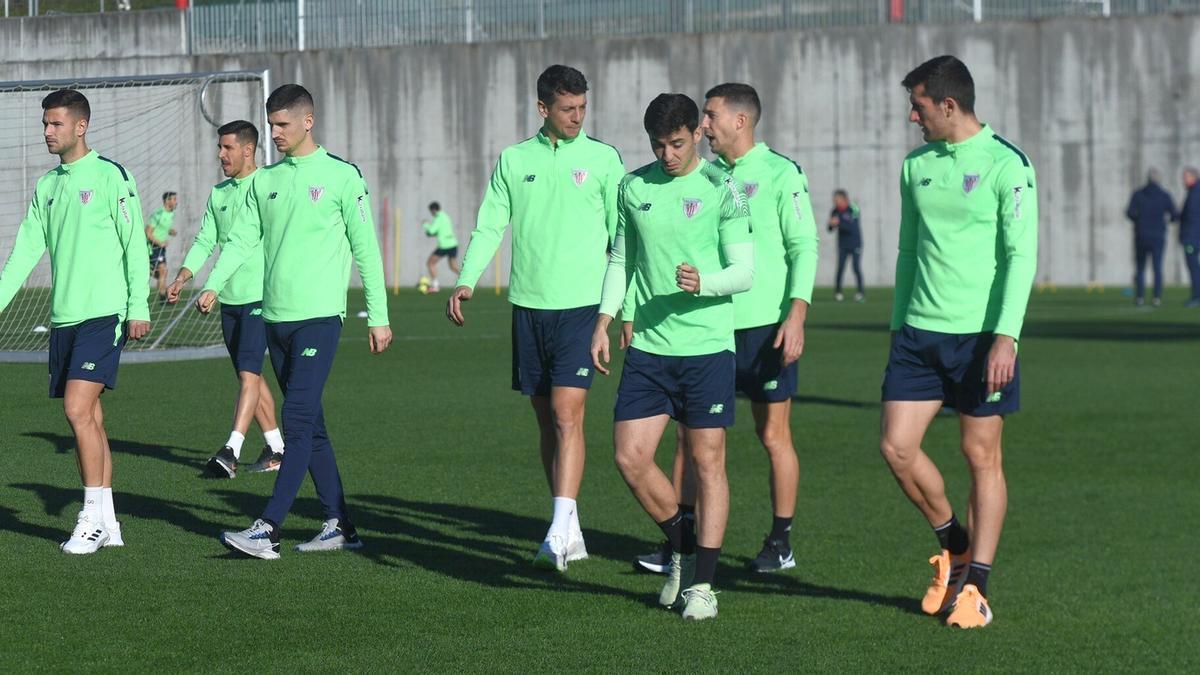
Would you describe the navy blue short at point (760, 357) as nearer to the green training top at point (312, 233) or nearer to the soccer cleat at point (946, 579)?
the soccer cleat at point (946, 579)

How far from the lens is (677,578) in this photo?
726 cm

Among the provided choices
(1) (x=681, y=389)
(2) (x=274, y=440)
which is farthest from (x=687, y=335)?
(2) (x=274, y=440)

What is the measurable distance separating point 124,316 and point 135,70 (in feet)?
86.3

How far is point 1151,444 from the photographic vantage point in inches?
530

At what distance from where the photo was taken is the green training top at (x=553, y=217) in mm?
8172

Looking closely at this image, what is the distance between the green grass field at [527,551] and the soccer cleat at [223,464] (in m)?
0.12

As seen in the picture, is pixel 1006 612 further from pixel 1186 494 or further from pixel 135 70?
pixel 135 70

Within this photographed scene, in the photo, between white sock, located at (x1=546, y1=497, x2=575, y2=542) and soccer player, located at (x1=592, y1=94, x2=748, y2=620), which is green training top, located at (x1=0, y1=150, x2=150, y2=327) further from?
soccer player, located at (x1=592, y1=94, x2=748, y2=620)

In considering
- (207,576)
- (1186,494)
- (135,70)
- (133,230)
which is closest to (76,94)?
(133,230)

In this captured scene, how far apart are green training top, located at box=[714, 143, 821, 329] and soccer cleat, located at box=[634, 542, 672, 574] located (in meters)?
1.14

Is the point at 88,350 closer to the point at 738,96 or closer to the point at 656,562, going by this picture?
the point at 656,562

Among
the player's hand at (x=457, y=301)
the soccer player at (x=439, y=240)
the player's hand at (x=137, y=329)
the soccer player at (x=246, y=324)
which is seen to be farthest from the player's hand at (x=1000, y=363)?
the soccer player at (x=439, y=240)

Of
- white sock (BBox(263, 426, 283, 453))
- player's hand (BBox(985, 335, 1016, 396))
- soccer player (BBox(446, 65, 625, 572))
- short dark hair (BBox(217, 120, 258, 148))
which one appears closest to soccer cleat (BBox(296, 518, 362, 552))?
soccer player (BBox(446, 65, 625, 572))

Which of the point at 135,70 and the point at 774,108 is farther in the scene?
the point at 774,108
